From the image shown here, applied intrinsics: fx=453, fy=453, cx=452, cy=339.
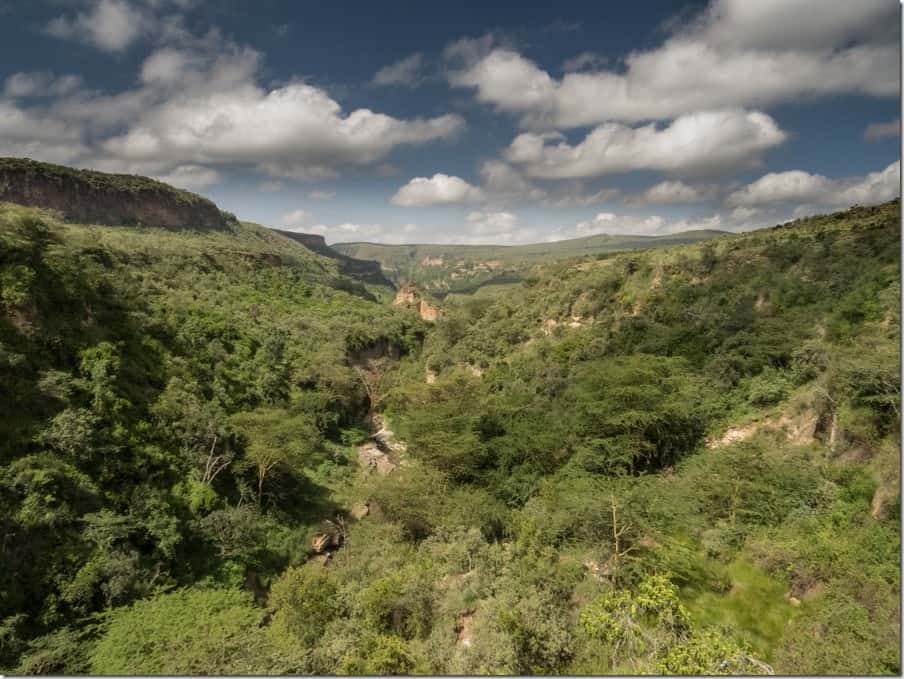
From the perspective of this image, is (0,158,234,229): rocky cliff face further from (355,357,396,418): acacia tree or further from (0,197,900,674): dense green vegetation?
(355,357,396,418): acacia tree

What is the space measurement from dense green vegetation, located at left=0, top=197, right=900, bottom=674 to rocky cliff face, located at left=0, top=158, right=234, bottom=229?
76515 mm

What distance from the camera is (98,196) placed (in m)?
103

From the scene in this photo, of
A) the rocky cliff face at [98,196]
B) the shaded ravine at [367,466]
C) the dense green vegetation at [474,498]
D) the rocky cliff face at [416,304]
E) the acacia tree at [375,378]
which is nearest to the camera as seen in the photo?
the dense green vegetation at [474,498]

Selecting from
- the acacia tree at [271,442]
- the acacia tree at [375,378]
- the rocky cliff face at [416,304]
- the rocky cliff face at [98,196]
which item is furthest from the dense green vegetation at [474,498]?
the rocky cliff face at [98,196]

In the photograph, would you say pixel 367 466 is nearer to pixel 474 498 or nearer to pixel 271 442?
pixel 271 442

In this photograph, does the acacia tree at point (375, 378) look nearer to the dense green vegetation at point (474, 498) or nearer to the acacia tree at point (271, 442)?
the dense green vegetation at point (474, 498)

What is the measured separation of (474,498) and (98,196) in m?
121

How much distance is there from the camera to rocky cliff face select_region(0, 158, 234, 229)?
90062 millimetres

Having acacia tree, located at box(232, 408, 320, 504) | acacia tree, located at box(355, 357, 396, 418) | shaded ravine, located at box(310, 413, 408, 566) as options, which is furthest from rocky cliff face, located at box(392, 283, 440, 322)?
acacia tree, located at box(232, 408, 320, 504)

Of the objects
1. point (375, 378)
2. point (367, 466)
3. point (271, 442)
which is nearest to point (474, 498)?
point (271, 442)

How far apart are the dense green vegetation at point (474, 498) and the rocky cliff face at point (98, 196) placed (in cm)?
7651

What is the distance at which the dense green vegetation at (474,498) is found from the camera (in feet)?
43.3

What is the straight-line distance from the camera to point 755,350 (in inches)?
1126

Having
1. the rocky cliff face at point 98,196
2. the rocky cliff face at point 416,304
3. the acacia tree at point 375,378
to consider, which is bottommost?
the acacia tree at point 375,378
